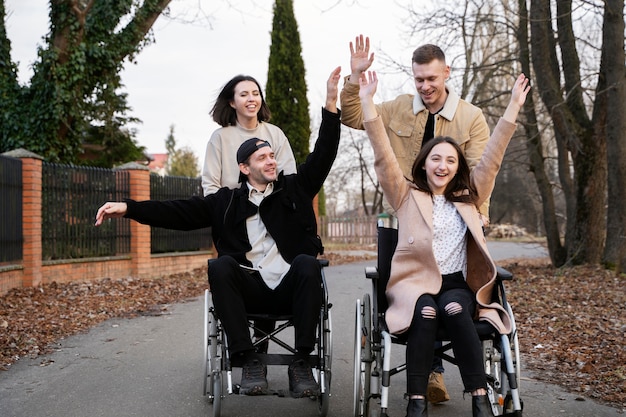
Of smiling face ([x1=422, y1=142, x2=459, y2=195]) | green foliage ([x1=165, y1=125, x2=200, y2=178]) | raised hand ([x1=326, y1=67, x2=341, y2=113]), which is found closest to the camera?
smiling face ([x1=422, y1=142, x2=459, y2=195])

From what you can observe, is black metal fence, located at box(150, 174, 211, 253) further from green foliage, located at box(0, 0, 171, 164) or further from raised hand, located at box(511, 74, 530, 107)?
raised hand, located at box(511, 74, 530, 107)

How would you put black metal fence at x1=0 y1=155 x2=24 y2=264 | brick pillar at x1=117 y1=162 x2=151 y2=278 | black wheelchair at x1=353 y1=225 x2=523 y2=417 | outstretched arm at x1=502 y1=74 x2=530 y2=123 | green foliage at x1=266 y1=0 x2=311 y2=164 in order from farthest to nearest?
green foliage at x1=266 y1=0 x2=311 y2=164, brick pillar at x1=117 y1=162 x2=151 y2=278, black metal fence at x1=0 y1=155 x2=24 y2=264, outstretched arm at x1=502 y1=74 x2=530 y2=123, black wheelchair at x1=353 y1=225 x2=523 y2=417

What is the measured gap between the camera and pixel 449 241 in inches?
164

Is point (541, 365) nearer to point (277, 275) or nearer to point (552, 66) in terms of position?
point (277, 275)

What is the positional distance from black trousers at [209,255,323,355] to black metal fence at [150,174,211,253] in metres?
9.97

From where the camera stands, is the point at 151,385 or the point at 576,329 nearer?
the point at 151,385

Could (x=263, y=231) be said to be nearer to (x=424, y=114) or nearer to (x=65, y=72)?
(x=424, y=114)

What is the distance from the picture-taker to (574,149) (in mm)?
12242

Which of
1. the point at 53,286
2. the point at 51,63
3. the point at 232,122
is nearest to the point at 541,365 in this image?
the point at 232,122

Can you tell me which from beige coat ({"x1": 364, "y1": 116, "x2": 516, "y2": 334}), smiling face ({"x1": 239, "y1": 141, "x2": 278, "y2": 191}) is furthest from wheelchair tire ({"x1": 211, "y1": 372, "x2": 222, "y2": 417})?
smiling face ({"x1": 239, "y1": 141, "x2": 278, "y2": 191})

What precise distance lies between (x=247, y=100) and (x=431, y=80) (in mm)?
1375

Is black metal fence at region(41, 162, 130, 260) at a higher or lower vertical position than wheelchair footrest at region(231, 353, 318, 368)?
higher

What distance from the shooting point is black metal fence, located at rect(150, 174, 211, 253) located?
14.5 metres

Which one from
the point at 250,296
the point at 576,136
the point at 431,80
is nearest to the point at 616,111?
the point at 576,136
